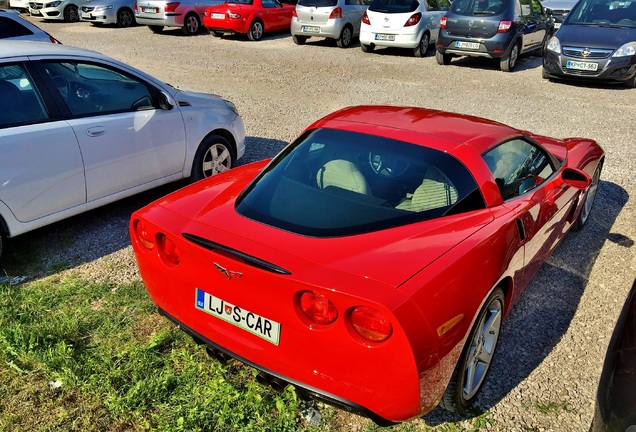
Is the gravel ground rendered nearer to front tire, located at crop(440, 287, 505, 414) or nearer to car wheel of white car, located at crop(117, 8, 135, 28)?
front tire, located at crop(440, 287, 505, 414)

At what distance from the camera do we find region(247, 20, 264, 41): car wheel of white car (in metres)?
15.8

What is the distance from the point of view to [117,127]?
469cm

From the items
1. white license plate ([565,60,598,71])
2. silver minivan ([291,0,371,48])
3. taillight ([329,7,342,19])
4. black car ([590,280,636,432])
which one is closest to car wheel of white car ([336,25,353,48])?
silver minivan ([291,0,371,48])

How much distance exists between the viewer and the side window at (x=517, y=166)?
3227mm

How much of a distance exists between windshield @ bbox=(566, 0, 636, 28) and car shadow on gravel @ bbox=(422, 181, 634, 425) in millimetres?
7099

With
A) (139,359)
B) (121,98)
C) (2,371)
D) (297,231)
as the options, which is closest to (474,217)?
(297,231)

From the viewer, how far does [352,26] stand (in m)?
14.9

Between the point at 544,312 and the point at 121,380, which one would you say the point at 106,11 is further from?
the point at 544,312

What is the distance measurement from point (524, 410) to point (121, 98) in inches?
156

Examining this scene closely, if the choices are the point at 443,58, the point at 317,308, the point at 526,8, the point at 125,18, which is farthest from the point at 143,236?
the point at 125,18

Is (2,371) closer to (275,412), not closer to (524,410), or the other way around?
(275,412)

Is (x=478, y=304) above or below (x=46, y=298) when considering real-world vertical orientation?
above

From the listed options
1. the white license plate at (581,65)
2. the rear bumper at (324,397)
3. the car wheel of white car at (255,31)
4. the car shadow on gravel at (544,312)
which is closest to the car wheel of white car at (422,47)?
the white license plate at (581,65)

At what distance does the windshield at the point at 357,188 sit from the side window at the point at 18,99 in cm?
209
